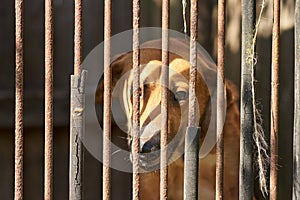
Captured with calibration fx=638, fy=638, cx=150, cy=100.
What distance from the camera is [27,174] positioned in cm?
272

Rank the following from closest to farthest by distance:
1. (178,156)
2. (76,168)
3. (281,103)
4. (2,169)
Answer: (76,168)
(178,156)
(2,169)
(281,103)

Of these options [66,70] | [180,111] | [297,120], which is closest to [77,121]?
[297,120]

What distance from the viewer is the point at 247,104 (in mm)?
1516

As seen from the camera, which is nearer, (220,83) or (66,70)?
(220,83)

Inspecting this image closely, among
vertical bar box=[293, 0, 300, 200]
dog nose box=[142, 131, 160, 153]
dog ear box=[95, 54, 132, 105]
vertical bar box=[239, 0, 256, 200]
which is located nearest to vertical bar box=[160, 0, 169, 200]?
vertical bar box=[239, 0, 256, 200]

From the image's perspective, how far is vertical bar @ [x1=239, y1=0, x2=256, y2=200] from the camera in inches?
59.2

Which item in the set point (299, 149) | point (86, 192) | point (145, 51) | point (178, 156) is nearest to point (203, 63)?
point (145, 51)

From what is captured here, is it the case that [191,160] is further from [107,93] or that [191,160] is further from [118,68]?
[118,68]

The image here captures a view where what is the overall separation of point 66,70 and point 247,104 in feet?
4.64

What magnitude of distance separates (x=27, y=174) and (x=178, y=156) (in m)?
0.70

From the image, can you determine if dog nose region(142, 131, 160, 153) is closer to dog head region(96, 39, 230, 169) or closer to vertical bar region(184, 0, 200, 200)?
dog head region(96, 39, 230, 169)

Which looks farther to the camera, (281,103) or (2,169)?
(281,103)

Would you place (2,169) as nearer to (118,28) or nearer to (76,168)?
(118,28)

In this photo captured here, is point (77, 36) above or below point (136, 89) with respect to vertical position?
above
